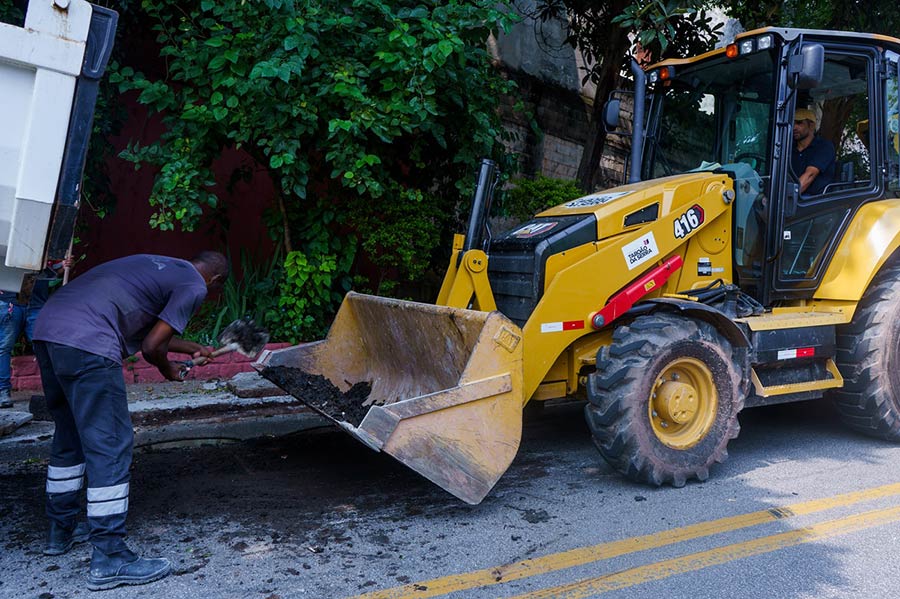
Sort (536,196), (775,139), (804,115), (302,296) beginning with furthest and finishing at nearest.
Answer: (536,196) < (302,296) < (804,115) < (775,139)

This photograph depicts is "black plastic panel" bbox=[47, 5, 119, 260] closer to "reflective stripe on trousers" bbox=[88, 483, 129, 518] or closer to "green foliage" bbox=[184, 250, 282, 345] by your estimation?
"reflective stripe on trousers" bbox=[88, 483, 129, 518]

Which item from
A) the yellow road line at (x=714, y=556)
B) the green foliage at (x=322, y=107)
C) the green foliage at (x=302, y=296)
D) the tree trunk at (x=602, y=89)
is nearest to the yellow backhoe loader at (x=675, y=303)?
the yellow road line at (x=714, y=556)

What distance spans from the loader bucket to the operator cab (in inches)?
89.3

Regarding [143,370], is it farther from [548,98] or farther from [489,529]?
[548,98]

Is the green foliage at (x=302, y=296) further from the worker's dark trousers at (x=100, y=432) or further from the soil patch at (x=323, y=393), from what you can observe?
the worker's dark trousers at (x=100, y=432)

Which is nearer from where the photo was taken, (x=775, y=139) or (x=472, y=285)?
(x=472, y=285)

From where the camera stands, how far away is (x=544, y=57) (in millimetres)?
12836

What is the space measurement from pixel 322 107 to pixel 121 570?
449 cm

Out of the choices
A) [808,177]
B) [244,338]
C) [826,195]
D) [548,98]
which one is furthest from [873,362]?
[548,98]

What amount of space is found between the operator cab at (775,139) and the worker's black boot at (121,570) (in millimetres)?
4262

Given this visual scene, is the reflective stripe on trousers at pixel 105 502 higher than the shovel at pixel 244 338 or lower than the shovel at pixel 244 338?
lower

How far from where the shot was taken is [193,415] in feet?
20.7

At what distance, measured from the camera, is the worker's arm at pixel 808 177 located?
5.52 meters

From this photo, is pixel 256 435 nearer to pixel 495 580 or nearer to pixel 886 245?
pixel 495 580
